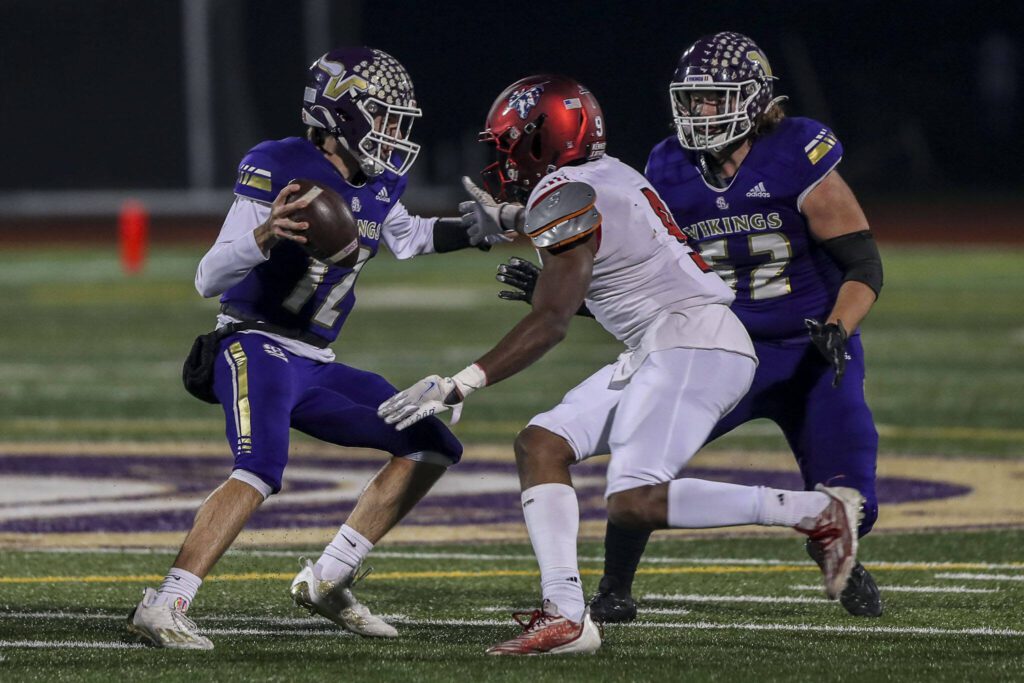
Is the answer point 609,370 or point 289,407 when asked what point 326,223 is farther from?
point 609,370

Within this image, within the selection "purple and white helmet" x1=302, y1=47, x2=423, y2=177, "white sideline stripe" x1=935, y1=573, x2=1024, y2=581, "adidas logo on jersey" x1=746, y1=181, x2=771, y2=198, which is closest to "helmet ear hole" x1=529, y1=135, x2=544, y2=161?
"purple and white helmet" x1=302, y1=47, x2=423, y2=177

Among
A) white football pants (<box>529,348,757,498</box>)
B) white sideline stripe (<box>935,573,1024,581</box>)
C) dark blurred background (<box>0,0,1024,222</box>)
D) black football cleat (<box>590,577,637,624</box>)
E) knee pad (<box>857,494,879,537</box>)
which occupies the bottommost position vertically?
dark blurred background (<box>0,0,1024,222</box>)

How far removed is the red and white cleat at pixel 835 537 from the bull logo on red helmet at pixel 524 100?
1.40m

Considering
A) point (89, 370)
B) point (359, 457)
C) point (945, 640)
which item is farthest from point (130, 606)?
point (89, 370)

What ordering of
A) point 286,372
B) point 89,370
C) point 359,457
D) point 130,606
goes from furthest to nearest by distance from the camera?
point 89,370 < point 359,457 < point 130,606 < point 286,372

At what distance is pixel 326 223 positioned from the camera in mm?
5324

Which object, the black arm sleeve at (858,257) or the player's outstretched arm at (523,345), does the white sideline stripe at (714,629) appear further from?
the black arm sleeve at (858,257)

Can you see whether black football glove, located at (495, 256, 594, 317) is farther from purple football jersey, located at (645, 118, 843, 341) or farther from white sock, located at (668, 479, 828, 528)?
white sock, located at (668, 479, 828, 528)

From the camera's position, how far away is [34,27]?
36.3 m

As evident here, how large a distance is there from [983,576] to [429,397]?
249 cm

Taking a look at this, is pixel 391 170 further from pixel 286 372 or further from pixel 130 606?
pixel 130 606

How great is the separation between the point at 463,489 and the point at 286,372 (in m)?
3.39

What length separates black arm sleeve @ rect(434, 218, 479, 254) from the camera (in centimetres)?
608

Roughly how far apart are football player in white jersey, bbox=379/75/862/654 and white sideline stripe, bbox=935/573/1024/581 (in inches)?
59.6
